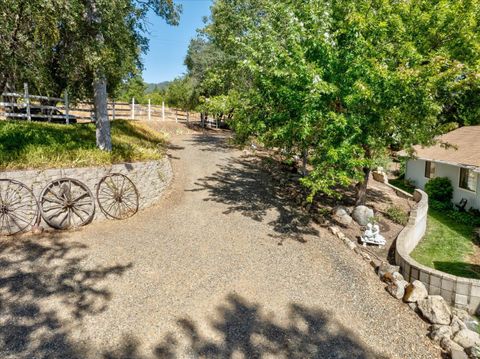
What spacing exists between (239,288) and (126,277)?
2.52 m

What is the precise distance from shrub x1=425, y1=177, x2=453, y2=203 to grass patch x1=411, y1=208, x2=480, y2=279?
2126 millimetres

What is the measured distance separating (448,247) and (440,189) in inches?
252

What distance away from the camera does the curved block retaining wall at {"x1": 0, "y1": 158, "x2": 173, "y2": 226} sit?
805cm

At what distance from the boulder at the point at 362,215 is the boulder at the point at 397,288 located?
3511 mm

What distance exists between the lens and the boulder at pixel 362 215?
1059 centimetres

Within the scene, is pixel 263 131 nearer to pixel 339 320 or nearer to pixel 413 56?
pixel 413 56

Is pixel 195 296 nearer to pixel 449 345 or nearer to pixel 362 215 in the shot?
pixel 449 345

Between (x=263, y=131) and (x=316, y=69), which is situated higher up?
(x=316, y=69)

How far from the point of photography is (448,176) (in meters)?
15.7

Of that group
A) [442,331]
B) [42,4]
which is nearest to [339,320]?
[442,331]

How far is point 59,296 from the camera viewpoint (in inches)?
224

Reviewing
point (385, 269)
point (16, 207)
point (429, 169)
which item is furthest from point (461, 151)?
point (16, 207)

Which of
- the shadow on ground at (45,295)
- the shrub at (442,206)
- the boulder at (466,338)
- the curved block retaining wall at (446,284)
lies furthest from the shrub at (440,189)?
the shadow on ground at (45,295)

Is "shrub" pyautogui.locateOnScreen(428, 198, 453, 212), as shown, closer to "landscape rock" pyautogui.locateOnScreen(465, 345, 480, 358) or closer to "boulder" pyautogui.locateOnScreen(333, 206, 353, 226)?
"boulder" pyautogui.locateOnScreen(333, 206, 353, 226)
